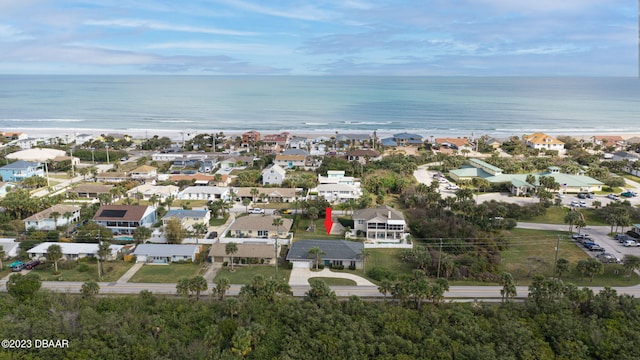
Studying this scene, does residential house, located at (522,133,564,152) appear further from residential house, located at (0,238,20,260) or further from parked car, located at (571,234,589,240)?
residential house, located at (0,238,20,260)

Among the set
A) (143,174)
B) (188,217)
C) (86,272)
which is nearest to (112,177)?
(143,174)

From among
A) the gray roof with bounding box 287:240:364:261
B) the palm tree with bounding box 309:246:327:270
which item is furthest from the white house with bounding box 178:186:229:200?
the palm tree with bounding box 309:246:327:270

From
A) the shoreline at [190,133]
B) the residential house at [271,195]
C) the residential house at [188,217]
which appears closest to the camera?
the residential house at [188,217]

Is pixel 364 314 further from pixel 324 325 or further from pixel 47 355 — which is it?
pixel 47 355

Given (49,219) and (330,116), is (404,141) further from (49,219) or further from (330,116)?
(49,219)

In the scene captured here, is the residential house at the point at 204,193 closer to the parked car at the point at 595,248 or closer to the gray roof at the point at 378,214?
the gray roof at the point at 378,214

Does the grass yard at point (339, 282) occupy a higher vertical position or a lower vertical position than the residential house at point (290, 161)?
lower

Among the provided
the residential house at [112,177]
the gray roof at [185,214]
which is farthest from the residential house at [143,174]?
the gray roof at [185,214]
